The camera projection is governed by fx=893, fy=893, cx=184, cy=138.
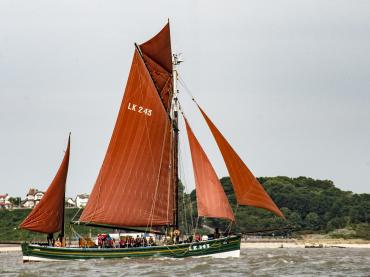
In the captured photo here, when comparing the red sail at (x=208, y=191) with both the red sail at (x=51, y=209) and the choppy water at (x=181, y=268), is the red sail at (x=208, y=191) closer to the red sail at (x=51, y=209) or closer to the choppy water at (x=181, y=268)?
the choppy water at (x=181, y=268)

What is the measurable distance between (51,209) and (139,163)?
9.64m

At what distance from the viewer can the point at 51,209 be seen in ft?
260

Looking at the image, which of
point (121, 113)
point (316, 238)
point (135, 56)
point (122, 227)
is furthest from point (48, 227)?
point (316, 238)

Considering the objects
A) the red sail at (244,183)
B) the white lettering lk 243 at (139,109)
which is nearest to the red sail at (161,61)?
the white lettering lk 243 at (139,109)

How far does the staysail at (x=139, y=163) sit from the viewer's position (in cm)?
7544

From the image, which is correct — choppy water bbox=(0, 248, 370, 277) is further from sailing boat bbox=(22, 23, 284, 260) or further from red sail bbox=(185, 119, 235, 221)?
red sail bbox=(185, 119, 235, 221)

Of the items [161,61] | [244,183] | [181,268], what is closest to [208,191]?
[244,183]

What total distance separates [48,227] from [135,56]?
16913 mm

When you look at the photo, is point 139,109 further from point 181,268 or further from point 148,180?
point 181,268

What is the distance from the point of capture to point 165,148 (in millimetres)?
77125

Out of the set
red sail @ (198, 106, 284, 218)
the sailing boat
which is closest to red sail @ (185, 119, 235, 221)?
the sailing boat

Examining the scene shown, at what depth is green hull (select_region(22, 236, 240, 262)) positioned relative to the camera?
74.2 metres

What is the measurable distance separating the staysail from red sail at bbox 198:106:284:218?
6.31 meters

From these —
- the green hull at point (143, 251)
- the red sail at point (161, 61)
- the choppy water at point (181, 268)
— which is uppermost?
the red sail at point (161, 61)
